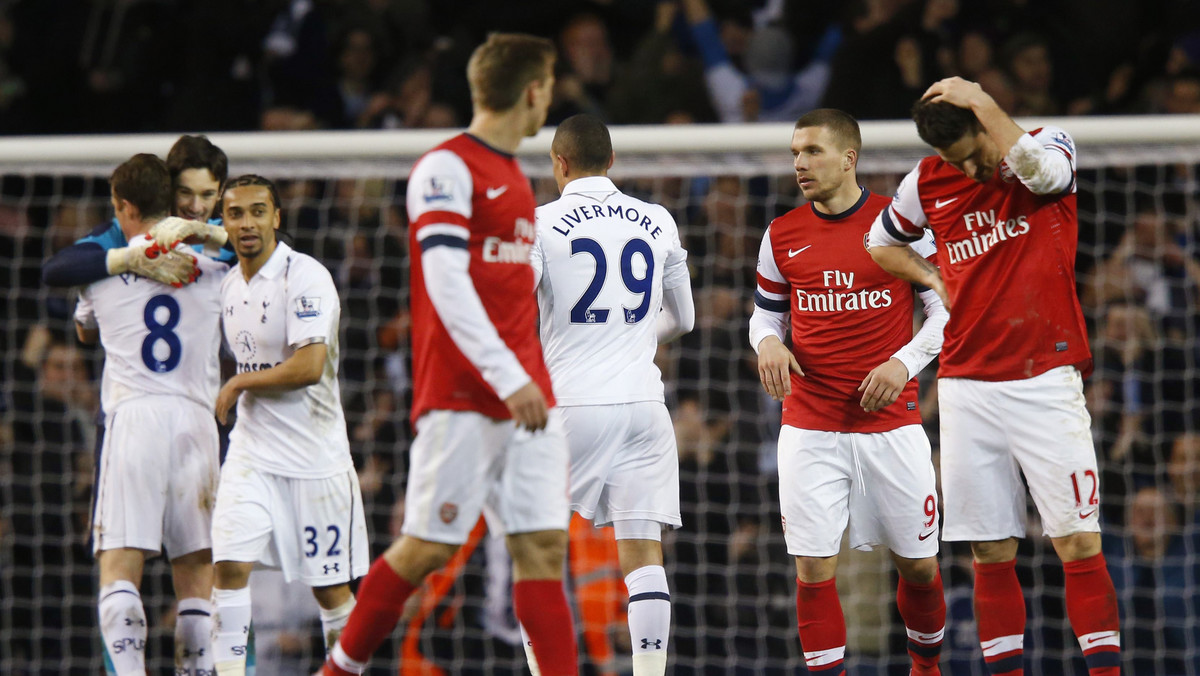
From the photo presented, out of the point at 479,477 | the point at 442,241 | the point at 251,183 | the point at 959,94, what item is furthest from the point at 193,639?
the point at 959,94

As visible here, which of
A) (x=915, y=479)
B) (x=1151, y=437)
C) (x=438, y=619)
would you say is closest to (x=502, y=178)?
(x=915, y=479)

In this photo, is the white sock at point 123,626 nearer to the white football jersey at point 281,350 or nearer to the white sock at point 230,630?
the white sock at point 230,630

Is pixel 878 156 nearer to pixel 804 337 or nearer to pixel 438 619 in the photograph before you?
pixel 804 337

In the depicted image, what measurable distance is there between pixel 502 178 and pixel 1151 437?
5131 mm

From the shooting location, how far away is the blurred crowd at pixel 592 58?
8.98 meters

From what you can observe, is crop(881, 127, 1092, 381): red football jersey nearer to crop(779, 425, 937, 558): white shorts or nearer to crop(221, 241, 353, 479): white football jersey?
crop(779, 425, 937, 558): white shorts

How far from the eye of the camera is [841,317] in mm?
5105

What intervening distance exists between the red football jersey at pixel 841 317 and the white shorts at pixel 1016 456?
0.34 m

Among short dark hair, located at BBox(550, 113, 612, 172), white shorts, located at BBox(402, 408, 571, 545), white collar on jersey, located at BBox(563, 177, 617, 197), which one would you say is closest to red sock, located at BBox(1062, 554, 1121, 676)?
white shorts, located at BBox(402, 408, 571, 545)

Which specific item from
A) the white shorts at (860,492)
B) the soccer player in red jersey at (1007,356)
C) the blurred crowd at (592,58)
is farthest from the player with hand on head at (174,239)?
Result: the blurred crowd at (592,58)

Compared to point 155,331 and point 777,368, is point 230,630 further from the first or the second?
point 777,368

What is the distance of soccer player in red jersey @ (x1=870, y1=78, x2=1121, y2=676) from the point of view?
4555 mm

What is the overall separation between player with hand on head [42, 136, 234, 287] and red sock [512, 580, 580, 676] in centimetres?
222

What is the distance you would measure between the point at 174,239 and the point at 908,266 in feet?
9.36
